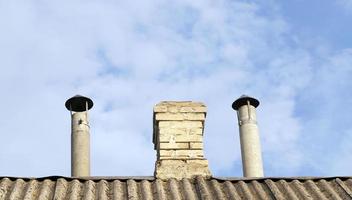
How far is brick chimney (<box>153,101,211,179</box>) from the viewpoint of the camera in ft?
29.6

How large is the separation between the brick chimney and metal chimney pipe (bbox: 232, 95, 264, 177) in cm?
330

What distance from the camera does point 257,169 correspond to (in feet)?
41.2

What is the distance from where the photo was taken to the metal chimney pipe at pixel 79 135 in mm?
12367

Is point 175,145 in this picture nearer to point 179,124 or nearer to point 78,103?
Result: point 179,124

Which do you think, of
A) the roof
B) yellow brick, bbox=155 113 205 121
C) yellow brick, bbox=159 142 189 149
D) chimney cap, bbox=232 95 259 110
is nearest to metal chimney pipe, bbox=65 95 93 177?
chimney cap, bbox=232 95 259 110

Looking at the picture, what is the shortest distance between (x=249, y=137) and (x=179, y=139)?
3.73 m

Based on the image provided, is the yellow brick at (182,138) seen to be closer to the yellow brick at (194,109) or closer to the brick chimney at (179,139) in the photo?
the brick chimney at (179,139)

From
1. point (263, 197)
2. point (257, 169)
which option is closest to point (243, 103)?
point (257, 169)

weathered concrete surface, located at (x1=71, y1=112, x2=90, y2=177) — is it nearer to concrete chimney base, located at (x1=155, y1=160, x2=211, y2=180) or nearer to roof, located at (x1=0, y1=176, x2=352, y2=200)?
concrete chimney base, located at (x1=155, y1=160, x2=211, y2=180)

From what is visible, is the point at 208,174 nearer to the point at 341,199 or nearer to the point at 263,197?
the point at 263,197

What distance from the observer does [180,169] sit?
9.03 metres

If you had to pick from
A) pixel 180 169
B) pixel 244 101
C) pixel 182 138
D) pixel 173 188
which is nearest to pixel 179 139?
pixel 182 138

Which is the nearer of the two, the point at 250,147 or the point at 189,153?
the point at 189,153

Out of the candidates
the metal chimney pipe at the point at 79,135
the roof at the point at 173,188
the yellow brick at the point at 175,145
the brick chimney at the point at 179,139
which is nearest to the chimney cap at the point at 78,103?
the metal chimney pipe at the point at 79,135
